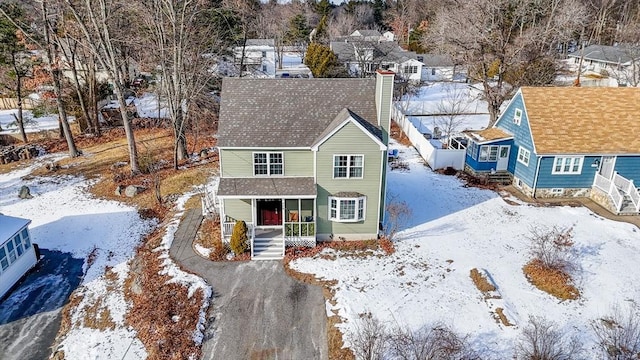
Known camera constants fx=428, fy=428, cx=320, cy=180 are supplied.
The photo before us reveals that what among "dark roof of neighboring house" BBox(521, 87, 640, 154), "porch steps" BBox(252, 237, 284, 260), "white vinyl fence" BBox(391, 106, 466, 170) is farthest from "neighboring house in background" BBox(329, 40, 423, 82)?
"porch steps" BBox(252, 237, 284, 260)

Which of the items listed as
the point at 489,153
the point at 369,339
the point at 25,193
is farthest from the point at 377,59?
the point at 369,339

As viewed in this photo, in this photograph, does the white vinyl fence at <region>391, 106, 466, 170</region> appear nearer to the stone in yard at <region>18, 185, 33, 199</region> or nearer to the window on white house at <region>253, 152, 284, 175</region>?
the window on white house at <region>253, 152, 284, 175</region>

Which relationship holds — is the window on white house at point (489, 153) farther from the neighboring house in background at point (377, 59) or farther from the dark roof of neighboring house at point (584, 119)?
the neighboring house in background at point (377, 59)

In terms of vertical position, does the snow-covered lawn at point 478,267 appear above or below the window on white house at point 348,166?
below

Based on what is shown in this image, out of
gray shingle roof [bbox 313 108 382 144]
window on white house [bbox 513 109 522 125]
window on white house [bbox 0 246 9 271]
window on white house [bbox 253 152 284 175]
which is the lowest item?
window on white house [bbox 0 246 9 271]

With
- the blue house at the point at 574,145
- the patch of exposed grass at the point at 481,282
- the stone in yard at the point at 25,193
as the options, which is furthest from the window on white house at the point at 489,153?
the stone in yard at the point at 25,193

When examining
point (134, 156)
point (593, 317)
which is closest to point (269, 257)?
point (593, 317)
